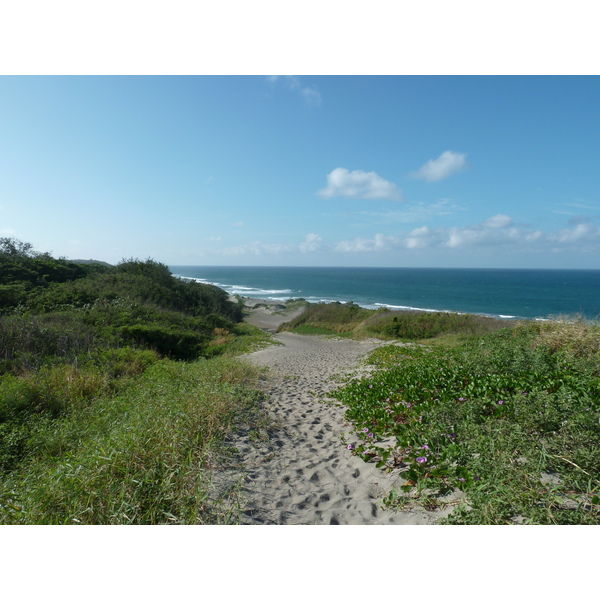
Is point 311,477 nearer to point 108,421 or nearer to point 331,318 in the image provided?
point 108,421

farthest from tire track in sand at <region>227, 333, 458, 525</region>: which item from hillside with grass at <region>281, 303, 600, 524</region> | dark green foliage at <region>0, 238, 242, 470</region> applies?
dark green foliage at <region>0, 238, 242, 470</region>

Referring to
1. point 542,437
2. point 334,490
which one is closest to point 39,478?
point 334,490

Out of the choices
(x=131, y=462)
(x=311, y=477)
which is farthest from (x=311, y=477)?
(x=131, y=462)

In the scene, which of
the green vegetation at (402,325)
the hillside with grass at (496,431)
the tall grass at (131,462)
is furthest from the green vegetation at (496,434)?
the green vegetation at (402,325)

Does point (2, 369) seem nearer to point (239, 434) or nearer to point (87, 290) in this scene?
point (239, 434)

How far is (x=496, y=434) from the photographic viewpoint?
3715 millimetres

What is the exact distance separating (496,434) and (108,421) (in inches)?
239

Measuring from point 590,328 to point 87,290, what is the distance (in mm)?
24197

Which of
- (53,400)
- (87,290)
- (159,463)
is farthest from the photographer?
(87,290)

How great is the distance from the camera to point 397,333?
24266 millimetres

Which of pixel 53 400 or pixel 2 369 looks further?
pixel 2 369

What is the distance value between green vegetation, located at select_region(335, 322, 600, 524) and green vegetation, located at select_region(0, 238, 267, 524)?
2137mm

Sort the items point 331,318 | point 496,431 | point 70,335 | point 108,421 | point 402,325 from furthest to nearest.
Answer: point 331,318
point 402,325
point 70,335
point 108,421
point 496,431

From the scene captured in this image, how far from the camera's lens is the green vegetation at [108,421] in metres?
3.00
